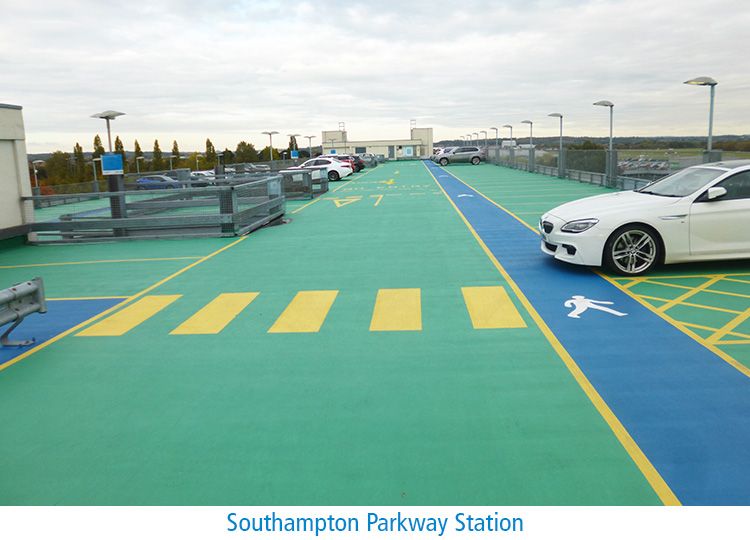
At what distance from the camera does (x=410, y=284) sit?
400 inches

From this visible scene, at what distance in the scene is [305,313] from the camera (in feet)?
28.3

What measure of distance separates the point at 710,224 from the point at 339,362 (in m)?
6.43

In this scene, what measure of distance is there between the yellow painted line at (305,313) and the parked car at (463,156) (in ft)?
190

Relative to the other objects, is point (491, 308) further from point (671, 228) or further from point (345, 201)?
point (345, 201)

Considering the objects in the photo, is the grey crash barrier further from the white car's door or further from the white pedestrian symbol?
the white car's door

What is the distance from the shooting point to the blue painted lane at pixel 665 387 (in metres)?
4.25

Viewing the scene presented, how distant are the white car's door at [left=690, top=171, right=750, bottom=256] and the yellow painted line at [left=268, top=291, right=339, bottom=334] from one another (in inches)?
214

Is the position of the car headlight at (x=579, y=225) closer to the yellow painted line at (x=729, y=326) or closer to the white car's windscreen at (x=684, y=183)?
the white car's windscreen at (x=684, y=183)

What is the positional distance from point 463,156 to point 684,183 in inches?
2253

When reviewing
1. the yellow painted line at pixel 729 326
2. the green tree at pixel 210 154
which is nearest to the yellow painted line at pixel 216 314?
the yellow painted line at pixel 729 326

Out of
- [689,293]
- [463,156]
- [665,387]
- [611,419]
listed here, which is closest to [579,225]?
[689,293]

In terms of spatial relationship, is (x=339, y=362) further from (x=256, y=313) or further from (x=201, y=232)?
(x=201, y=232)

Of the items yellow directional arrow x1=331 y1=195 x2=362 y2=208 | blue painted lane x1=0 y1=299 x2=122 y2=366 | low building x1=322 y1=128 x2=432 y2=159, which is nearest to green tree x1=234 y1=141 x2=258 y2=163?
low building x1=322 y1=128 x2=432 y2=159
